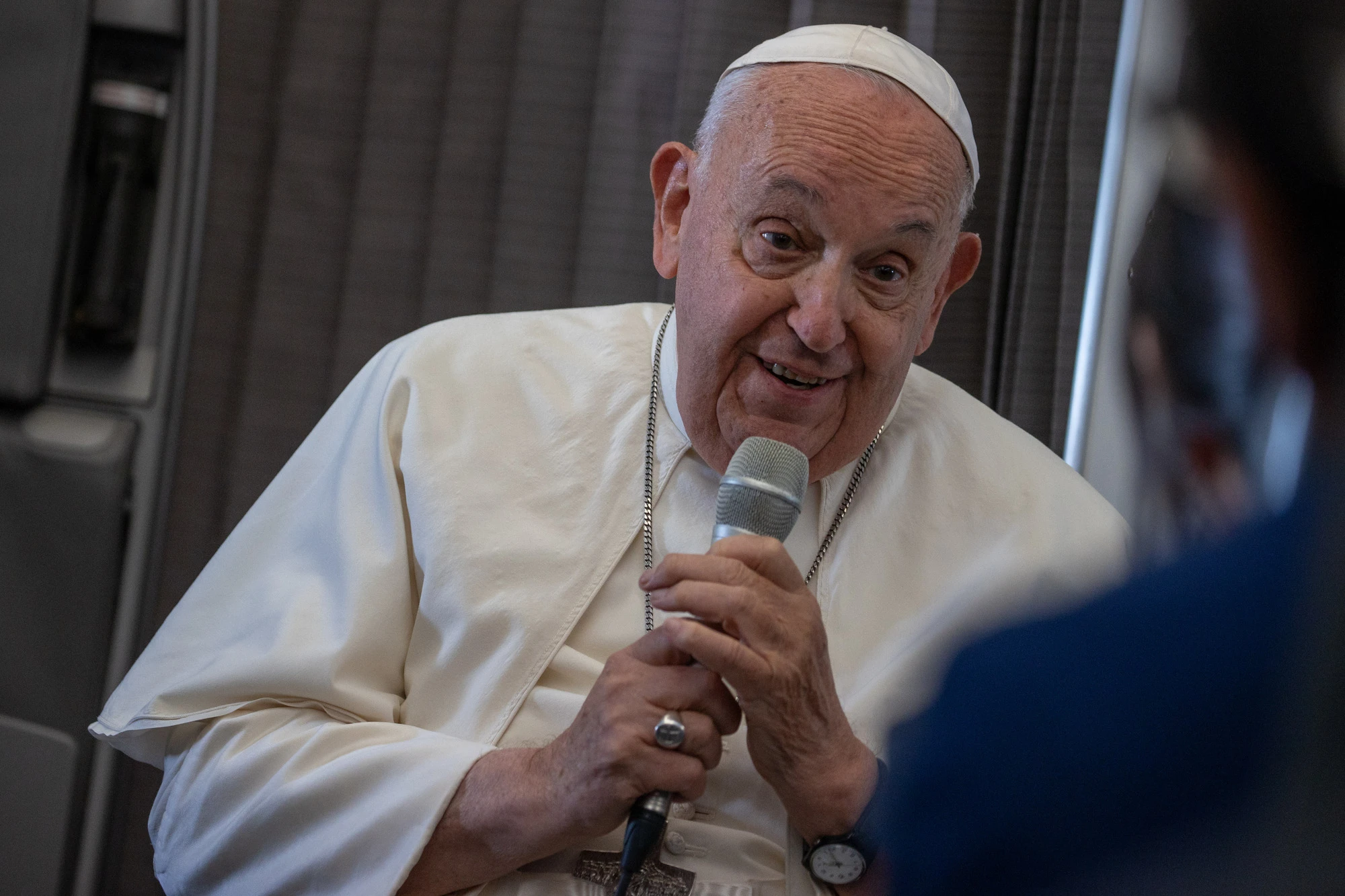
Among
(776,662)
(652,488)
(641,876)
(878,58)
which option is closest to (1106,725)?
(776,662)

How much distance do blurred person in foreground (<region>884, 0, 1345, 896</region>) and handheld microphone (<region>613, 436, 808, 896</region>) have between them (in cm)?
72

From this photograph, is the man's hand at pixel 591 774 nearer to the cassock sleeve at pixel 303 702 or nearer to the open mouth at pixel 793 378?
the cassock sleeve at pixel 303 702

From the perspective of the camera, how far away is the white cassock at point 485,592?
1.72 m

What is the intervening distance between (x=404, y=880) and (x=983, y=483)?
113cm

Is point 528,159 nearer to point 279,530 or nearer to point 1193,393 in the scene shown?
point 279,530

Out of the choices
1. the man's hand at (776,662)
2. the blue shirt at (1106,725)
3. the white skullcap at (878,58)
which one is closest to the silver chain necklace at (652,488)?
the man's hand at (776,662)

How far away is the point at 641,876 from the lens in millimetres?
1688

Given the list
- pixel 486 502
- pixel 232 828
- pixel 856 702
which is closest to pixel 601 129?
pixel 486 502

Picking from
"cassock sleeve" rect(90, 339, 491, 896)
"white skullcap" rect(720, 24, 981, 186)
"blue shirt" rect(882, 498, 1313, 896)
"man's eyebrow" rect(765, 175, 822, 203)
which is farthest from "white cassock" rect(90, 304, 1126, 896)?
"blue shirt" rect(882, 498, 1313, 896)

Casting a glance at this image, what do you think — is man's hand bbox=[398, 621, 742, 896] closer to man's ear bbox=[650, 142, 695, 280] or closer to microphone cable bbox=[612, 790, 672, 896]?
microphone cable bbox=[612, 790, 672, 896]

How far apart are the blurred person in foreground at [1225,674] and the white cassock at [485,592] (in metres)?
0.84

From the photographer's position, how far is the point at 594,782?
154cm

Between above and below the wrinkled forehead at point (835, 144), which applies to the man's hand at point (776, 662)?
below

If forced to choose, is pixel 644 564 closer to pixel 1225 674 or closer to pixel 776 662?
pixel 776 662
